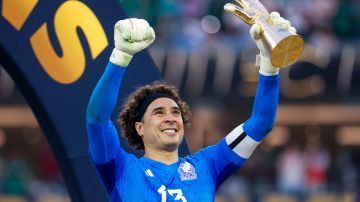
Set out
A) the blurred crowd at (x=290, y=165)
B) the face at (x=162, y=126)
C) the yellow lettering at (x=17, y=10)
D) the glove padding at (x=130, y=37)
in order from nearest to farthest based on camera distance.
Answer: the glove padding at (x=130, y=37), the face at (x=162, y=126), the yellow lettering at (x=17, y=10), the blurred crowd at (x=290, y=165)

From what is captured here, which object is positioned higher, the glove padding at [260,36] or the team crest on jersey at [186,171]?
the glove padding at [260,36]

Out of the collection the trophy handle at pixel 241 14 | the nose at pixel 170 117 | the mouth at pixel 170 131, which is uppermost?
the trophy handle at pixel 241 14

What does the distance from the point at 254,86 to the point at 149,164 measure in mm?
10049

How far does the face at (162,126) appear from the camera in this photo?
5.19 metres

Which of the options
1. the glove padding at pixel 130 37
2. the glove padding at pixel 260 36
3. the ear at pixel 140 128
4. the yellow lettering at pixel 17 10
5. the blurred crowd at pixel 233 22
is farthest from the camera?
the blurred crowd at pixel 233 22

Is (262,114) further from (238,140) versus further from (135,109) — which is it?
(135,109)

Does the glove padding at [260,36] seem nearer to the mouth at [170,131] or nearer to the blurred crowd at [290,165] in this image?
the mouth at [170,131]

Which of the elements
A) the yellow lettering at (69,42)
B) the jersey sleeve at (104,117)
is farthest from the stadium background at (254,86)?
the jersey sleeve at (104,117)

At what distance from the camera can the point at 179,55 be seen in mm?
15125

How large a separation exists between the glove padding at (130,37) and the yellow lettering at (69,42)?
0.83 metres

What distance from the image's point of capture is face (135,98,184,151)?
5.19 metres

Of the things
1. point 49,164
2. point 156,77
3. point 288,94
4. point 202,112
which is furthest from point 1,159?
point 156,77

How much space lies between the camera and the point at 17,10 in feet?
18.3

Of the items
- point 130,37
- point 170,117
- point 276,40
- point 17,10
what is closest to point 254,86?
point 17,10
